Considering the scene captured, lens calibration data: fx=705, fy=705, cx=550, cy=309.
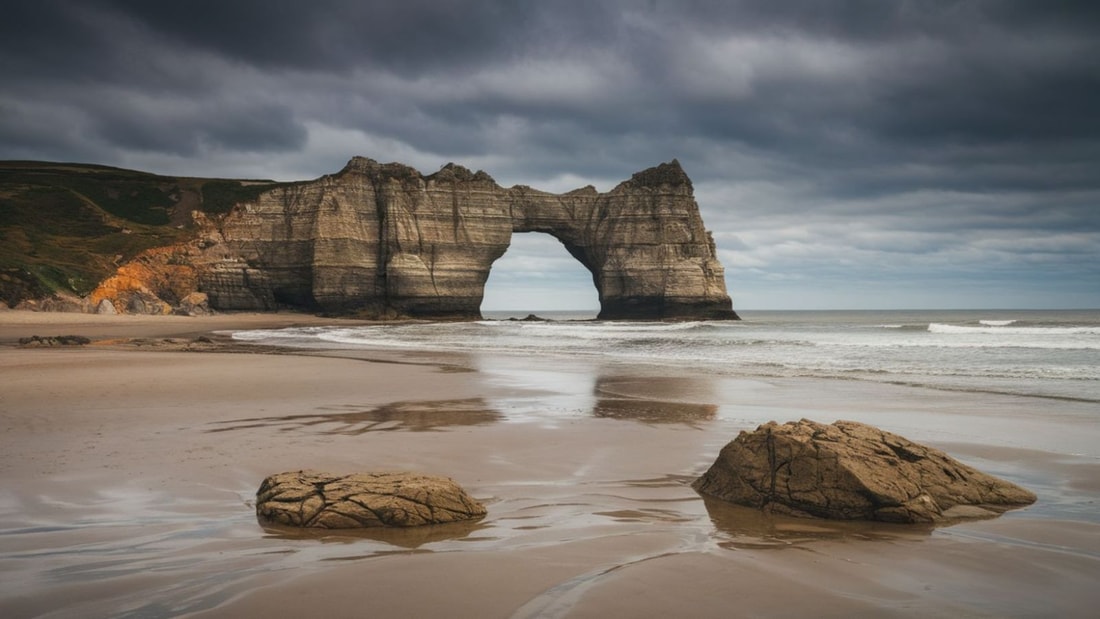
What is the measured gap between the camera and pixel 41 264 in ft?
158

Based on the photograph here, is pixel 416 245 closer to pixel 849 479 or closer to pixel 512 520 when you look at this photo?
pixel 512 520

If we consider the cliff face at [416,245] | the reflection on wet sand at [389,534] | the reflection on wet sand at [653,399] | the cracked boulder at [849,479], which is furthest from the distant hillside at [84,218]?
the cracked boulder at [849,479]

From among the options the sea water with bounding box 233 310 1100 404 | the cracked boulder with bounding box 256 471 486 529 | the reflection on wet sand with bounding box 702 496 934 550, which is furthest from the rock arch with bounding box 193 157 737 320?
the reflection on wet sand with bounding box 702 496 934 550

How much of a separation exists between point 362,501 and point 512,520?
114cm

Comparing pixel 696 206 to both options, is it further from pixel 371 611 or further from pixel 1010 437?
pixel 371 611

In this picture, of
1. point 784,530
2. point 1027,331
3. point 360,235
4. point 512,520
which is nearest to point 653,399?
point 784,530

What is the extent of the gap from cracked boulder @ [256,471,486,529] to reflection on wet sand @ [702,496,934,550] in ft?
6.23

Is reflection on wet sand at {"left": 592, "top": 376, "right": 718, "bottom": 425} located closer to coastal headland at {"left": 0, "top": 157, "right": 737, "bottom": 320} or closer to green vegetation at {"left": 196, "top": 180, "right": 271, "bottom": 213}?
coastal headland at {"left": 0, "top": 157, "right": 737, "bottom": 320}

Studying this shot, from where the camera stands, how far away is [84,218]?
196 feet

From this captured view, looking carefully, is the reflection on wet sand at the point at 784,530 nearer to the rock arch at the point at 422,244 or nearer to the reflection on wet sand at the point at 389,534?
the reflection on wet sand at the point at 389,534

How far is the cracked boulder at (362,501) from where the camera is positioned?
518 centimetres

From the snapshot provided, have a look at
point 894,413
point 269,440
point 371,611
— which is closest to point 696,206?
point 894,413

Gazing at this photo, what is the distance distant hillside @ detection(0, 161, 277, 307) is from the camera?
47.4 meters

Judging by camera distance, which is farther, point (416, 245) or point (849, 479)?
point (416, 245)
